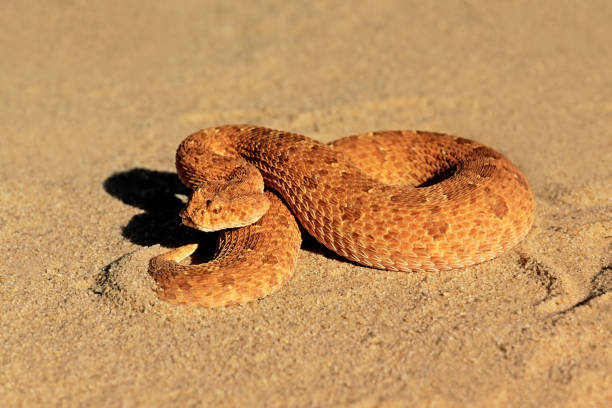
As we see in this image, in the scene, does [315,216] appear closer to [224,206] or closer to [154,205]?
[224,206]

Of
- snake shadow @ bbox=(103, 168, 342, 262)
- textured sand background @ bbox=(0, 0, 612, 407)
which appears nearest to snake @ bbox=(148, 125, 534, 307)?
textured sand background @ bbox=(0, 0, 612, 407)

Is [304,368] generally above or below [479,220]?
below

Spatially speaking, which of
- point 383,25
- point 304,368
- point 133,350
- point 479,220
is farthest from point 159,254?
point 383,25

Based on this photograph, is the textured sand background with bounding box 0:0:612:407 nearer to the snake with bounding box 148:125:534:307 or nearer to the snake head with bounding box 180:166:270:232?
the snake with bounding box 148:125:534:307

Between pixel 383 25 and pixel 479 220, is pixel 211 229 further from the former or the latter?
pixel 383 25

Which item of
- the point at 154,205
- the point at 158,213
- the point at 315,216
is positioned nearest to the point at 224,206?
the point at 315,216

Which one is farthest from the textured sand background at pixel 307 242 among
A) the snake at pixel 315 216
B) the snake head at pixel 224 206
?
the snake head at pixel 224 206
